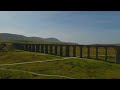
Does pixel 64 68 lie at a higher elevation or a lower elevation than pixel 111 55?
lower

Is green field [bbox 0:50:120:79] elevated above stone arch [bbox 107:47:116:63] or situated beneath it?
situated beneath

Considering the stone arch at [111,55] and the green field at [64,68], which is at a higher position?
the stone arch at [111,55]

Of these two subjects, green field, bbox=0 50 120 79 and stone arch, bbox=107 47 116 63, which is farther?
stone arch, bbox=107 47 116 63

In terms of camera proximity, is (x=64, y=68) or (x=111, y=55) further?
(x=111, y=55)

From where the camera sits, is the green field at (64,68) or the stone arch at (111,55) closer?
the green field at (64,68)
